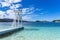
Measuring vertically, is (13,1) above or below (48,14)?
above

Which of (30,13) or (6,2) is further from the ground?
(6,2)

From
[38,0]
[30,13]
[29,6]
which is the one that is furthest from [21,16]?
[38,0]

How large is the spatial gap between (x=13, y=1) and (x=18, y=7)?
0.78 meters

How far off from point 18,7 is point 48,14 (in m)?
2.26

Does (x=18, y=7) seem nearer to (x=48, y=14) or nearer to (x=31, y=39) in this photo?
(x=48, y=14)

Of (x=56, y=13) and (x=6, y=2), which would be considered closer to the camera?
(x=6, y=2)

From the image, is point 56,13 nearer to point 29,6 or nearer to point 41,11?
point 41,11

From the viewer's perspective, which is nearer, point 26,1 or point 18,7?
point 26,1

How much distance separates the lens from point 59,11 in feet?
29.2

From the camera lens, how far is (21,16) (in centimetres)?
935

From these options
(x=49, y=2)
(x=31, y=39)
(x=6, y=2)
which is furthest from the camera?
(x=49, y=2)

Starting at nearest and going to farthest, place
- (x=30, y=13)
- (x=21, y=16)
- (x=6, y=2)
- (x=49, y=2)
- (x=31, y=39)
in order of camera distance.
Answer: (x=31, y=39), (x=6, y=2), (x=49, y=2), (x=30, y=13), (x=21, y=16)

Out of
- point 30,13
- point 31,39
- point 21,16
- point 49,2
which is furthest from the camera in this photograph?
point 21,16

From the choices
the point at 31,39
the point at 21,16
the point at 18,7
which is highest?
the point at 18,7
